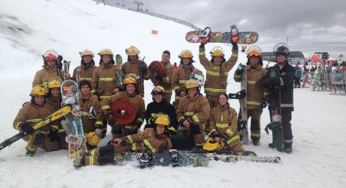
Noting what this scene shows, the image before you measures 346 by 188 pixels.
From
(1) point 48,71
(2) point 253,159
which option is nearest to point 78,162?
(1) point 48,71

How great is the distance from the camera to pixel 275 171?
133 inches

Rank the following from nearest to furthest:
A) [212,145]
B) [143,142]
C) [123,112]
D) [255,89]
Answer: [143,142], [212,145], [123,112], [255,89]

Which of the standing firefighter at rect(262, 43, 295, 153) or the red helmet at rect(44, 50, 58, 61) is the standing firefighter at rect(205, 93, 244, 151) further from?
the red helmet at rect(44, 50, 58, 61)

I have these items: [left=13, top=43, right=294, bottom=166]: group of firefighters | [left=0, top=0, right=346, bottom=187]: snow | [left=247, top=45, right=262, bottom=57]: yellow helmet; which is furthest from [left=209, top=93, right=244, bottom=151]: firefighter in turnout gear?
[left=247, top=45, right=262, bottom=57]: yellow helmet

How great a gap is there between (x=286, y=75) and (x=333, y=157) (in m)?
1.83

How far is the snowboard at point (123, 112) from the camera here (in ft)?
14.2

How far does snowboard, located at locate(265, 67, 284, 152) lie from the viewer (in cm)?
437

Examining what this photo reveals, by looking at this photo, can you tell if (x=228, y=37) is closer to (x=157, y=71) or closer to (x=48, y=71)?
(x=157, y=71)

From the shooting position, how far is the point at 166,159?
11.6 feet

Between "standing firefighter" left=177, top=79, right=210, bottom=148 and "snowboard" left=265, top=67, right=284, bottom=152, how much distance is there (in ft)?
4.71

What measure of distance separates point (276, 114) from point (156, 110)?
2600 millimetres

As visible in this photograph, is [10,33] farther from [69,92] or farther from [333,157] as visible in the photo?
[333,157]

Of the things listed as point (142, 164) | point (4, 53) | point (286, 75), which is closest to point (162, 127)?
point (142, 164)

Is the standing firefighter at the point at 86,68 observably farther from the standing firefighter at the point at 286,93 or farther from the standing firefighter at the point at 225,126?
the standing firefighter at the point at 286,93
